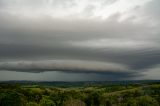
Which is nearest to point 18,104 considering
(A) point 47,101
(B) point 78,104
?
(A) point 47,101

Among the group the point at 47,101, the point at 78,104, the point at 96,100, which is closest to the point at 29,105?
the point at 47,101

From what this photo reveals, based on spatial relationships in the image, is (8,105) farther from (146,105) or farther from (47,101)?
(146,105)

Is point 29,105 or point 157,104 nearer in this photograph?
point 29,105

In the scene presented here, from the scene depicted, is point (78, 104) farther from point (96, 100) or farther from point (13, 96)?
point (13, 96)

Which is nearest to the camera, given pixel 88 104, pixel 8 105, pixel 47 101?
pixel 8 105

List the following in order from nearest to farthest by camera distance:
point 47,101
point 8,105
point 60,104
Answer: point 8,105, point 47,101, point 60,104

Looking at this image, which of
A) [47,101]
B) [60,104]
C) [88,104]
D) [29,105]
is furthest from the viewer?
[88,104]

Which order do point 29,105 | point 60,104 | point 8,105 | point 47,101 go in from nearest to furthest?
point 8,105 < point 29,105 < point 47,101 < point 60,104

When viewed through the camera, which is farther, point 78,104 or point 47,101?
point 78,104
